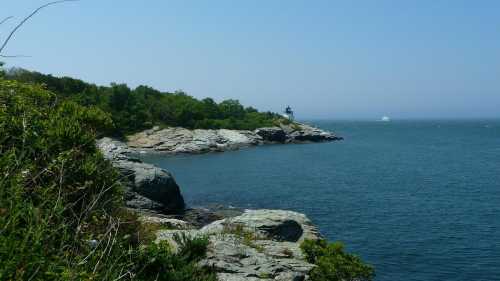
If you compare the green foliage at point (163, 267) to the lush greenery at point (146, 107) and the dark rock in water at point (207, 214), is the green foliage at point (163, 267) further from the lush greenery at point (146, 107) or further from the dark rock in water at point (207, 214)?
the lush greenery at point (146, 107)

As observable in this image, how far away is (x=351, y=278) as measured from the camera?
22.4 meters

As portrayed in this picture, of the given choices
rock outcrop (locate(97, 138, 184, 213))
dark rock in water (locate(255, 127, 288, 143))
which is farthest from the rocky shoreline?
dark rock in water (locate(255, 127, 288, 143))

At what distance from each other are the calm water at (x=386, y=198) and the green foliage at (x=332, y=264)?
11309 mm

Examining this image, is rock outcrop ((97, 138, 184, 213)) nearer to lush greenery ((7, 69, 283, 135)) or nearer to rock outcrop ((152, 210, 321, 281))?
rock outcrop ((152, 210, 321, 281))

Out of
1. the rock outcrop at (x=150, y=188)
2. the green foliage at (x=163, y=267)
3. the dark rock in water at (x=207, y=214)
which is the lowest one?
the dark rock in water at (x=207, y=214)

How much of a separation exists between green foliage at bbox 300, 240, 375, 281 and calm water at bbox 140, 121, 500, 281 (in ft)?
37.1

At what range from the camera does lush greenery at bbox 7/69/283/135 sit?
121938 mm

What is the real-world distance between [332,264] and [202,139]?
103791 millimetres

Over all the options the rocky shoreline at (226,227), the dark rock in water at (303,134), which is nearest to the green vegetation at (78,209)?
the rocky shoreline at (226,227)

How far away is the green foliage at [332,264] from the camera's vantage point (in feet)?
69.3

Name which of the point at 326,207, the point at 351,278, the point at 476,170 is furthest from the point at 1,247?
the point at 476,170

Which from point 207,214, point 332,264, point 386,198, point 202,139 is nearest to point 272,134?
point 202,139

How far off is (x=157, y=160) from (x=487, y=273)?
75319 mm

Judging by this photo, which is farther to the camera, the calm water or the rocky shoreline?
the calm water
